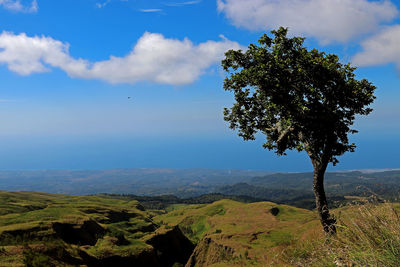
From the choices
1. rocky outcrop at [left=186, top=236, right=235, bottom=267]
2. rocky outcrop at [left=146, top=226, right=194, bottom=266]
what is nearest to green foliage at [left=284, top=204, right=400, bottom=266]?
rocky outcrop at [left=186, top=236, right=235, bottom=267]

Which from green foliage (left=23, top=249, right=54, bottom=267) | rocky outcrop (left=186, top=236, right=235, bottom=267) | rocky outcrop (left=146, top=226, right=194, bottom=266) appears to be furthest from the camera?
rocky outcrop (left=146, top=226, right=194, bottom=266)

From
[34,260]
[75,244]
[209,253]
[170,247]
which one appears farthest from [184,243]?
[34,260]

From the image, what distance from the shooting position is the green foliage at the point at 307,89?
16.8m

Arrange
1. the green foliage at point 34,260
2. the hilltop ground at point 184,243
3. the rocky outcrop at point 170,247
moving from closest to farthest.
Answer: the hilltop ground at point 184,243 < the green foliage at point 34,260 < the rocky outcrop at point 170,247

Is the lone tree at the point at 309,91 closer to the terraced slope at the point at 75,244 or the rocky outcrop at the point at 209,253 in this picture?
the terraced slope at the point at 75,244

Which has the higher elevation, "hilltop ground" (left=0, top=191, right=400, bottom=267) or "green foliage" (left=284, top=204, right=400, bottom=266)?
"green foliage" (left=284, top=204, right=400, bottom=266)

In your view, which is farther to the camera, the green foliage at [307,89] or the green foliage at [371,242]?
the green foliage at [307,89]

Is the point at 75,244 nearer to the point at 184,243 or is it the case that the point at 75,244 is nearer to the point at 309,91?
the point at 184,243

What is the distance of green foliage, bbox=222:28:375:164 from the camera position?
1675 centimetres

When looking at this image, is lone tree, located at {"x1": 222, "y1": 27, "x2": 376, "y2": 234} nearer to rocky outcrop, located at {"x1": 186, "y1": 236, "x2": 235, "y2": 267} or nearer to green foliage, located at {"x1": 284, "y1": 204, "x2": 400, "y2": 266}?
green foliage, located at {"x1": 284, "y1": 204, "x2": 400, "y2": 266}

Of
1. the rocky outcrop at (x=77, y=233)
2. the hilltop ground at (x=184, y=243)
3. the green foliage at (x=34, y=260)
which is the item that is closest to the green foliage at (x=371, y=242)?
the hilltop ground at (x=184, y=243)

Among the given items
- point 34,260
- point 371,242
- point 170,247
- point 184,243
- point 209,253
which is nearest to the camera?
point 371,242

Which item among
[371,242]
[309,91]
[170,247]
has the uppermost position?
[309,91]

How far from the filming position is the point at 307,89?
57.4ft
